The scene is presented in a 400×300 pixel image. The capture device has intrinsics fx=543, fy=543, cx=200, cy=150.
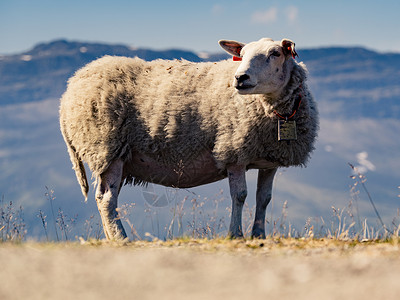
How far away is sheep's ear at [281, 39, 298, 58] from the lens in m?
6.92

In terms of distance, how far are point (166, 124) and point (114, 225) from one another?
5.30ft

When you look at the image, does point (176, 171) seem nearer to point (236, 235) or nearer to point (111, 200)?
point (111, 200)

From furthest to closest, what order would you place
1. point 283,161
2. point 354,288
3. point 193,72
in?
point 193,72, point 283,161, point 354,288

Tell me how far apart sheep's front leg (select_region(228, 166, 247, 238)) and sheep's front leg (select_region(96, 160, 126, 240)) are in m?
1.64

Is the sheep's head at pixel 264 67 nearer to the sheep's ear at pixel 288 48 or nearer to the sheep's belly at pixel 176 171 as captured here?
the sheep's ear at pixel 288 48

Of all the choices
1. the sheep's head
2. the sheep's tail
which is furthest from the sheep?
the sheep's tail

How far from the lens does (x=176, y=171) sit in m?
7.63

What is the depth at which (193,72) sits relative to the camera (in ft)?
25.5

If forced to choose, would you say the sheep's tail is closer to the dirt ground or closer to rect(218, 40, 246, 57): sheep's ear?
rect(218, 40, 246, 57): sheep's ear

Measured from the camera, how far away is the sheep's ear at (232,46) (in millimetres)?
7395

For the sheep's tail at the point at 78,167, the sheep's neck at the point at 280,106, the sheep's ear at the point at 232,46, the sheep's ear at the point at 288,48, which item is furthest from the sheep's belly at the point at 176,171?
the sheep's ear at the point at 288,48

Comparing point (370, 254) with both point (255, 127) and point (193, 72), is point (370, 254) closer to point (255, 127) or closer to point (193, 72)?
point (255, 127)

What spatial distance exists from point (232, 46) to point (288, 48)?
0.83m

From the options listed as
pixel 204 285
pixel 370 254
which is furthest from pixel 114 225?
pixel 204 285
